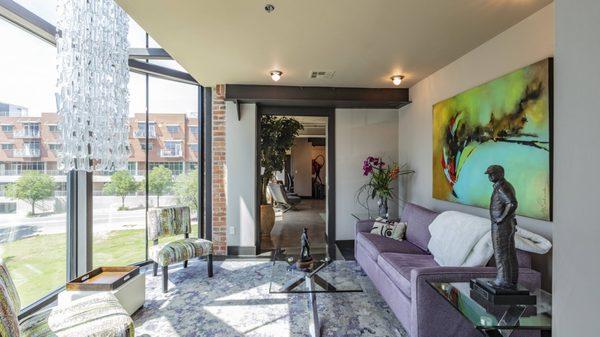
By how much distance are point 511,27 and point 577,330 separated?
2.49 m

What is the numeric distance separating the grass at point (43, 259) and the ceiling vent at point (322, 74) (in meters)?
3.06

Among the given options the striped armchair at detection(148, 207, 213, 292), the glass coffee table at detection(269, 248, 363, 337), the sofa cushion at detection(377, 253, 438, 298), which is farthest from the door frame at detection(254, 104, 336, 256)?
the sofa cushion at detection(377, 253, 438, 298)

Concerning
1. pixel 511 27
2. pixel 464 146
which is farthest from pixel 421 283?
pixel 511 27

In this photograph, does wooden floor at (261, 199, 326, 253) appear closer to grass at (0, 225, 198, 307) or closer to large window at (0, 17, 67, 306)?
grass at (0, 225, 198, 307)

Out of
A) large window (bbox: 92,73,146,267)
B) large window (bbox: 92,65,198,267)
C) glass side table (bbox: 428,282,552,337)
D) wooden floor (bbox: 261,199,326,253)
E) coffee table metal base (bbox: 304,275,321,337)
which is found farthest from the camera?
wooden floor (bbox: 261,199,326,253)

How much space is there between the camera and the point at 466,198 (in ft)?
9.07

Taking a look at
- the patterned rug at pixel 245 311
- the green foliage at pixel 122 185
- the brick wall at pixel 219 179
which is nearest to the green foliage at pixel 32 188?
the green foliage at pixel 122 185

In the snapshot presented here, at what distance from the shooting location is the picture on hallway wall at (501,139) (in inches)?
77.4

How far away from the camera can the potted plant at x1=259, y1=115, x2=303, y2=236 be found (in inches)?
196

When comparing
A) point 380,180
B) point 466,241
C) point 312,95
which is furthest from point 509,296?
point 312,95

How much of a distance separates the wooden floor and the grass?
1.99m

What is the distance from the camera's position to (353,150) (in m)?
4.43

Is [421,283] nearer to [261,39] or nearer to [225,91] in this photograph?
[261,39]

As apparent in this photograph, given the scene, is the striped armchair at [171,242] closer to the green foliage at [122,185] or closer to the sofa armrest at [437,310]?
the green foliage at [122,185]
